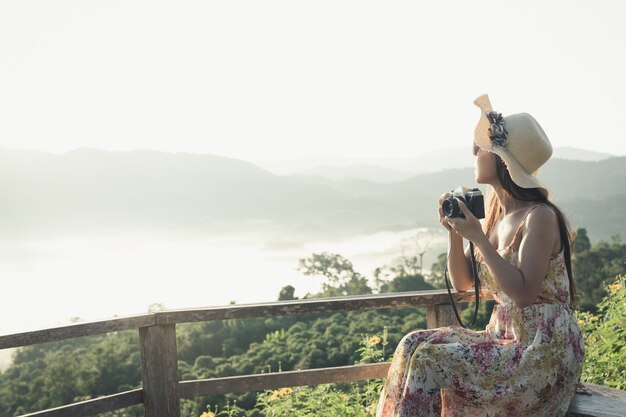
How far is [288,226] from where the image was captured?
30359mm

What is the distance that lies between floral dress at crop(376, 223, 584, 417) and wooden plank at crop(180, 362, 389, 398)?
0.67 metres

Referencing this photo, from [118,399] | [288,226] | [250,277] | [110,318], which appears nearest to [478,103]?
[110,318]

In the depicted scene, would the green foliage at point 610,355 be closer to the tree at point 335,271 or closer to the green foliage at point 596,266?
the green foliage at point 596,266

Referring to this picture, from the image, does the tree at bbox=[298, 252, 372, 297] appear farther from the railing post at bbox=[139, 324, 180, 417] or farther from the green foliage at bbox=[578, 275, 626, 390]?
the railing post at bbox=[139, 324, 180, 417]

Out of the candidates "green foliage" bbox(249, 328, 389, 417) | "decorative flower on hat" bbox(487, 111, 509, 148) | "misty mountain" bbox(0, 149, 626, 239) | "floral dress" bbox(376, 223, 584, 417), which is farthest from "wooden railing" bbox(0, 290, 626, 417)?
"misty mountain" bbox(0, 149, 626, 239)

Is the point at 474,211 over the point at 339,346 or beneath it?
over

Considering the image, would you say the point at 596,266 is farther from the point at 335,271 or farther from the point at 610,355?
the point at 610,355

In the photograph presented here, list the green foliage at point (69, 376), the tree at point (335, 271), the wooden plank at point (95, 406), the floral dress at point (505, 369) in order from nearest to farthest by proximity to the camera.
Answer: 1. the floral dress at point (505, 369)
2. the wooden plank at point (95, 406)
3. the green foliage at point (69, 376)
4. the tree at point (335, 271)

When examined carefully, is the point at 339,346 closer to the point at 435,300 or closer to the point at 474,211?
the point at 435,300

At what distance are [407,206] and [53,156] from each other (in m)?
15.6

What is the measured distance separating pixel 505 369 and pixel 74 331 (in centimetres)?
169

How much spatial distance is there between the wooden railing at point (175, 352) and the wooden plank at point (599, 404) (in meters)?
0.11

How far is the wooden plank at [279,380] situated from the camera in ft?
10.5

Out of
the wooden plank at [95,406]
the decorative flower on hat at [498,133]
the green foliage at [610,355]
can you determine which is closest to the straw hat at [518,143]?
the decorative flower on hat at [498,133]
